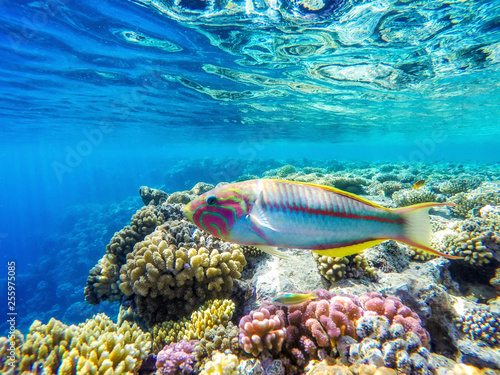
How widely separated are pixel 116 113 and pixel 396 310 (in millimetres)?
26832

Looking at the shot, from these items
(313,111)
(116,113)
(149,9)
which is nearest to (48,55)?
(149,9)

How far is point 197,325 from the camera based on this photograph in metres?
3.14

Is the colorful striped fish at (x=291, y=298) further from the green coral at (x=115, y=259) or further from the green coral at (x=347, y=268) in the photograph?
the green coral at (x=115, y=259)

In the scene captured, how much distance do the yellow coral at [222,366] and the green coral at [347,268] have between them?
200 centimetres

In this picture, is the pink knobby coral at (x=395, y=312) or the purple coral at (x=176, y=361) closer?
the pink knobby coral at (x=395, y=312)

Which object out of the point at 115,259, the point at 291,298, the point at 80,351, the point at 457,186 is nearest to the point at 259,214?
the point at 291,298

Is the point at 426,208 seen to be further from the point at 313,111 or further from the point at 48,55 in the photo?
the point at 313,111

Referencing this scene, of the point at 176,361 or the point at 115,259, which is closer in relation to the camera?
the point at 176,361

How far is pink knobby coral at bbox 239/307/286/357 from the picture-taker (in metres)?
2.50

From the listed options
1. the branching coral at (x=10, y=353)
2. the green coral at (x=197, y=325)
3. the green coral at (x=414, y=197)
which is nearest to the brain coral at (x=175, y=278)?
the green coral at (x=197, y=325)

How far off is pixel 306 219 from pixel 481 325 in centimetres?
365

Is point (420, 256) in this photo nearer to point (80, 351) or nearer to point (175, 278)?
point (175, 278)

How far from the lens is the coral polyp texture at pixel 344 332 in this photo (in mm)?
2129

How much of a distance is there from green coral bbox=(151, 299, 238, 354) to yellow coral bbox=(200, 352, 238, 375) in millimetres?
479
